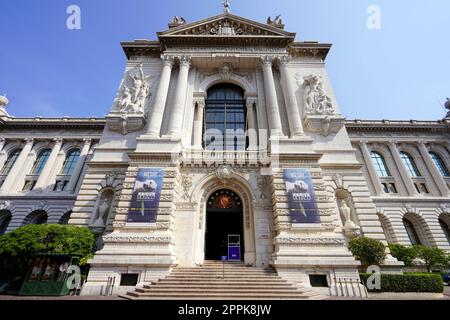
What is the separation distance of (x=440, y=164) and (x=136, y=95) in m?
41.8

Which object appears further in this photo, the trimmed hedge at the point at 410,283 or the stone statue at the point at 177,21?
the stone statue at the point at 177,21

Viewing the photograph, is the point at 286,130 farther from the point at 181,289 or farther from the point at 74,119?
the point at 74,119

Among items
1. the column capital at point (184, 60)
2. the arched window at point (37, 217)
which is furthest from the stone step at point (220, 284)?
the arched window at point (37, 217)

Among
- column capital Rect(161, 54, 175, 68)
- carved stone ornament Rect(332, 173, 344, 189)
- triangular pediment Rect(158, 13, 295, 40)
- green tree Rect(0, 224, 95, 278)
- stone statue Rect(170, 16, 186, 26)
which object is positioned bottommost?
green tree Rect(0, 224, 95, 278)

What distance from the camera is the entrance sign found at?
47.7 feet

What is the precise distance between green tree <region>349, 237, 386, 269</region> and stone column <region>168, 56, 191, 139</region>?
14.5 meters

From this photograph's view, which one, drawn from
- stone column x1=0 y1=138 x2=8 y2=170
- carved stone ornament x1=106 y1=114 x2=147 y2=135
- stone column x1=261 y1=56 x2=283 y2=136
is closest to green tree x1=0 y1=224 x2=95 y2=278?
carved stone ornament x1=106 y1=114 x2=147 y2=135

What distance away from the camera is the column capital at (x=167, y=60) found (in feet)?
67.0

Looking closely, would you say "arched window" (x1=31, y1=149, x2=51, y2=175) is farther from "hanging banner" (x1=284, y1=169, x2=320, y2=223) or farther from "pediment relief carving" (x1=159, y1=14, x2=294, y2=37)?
"hanging banner" (x1=284, y1=169, x2=320, y2=223)

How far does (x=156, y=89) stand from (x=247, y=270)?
1763 centimetres

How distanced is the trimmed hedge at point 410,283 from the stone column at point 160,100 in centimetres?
1746

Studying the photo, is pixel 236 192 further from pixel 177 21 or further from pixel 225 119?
pixel 177 21

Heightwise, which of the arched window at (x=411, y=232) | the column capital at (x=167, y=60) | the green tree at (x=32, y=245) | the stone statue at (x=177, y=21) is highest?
the stone statue at (x=177, y=21)

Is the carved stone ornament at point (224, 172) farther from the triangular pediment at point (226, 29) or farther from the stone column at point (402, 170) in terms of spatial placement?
the stone column at point (402, 170)
